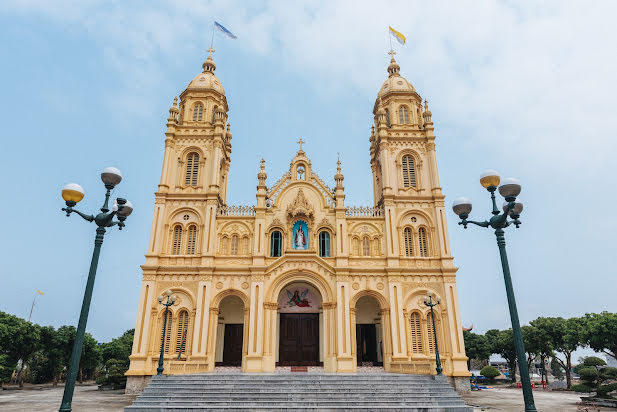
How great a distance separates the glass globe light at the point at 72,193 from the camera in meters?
9.96

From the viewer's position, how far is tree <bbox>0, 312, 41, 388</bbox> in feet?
109

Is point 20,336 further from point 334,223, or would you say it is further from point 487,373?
point 487,373

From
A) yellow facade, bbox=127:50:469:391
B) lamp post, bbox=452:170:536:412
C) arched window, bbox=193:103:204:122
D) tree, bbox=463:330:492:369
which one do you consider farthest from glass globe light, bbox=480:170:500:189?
tree, bbox=463:330:492:369

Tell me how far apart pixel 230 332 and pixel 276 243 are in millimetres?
7480

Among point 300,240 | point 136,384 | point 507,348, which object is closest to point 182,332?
point 136,384

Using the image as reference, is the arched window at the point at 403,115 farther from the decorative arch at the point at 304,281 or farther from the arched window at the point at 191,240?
the arched window at the point at 191,240

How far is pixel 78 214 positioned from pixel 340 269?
19542mm

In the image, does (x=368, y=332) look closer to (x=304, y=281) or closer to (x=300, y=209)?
(x=304, y=281)

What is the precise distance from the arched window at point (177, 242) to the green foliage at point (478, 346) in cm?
4395

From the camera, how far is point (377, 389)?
19.6 meters

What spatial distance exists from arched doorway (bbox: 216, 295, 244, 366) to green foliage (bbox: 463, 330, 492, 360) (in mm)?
38408

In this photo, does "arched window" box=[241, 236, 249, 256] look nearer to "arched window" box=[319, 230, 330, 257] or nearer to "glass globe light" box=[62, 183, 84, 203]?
"arched window" box=[319, 230, 330, 257]

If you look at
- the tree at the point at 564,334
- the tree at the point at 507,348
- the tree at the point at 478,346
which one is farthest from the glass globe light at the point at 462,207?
the tree at the point at 478,346

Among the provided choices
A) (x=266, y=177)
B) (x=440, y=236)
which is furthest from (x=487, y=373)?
(x=266, y=177)
